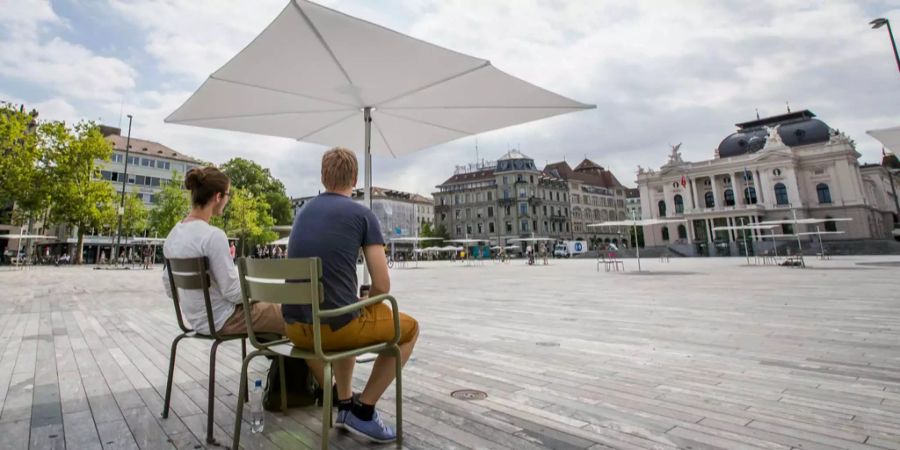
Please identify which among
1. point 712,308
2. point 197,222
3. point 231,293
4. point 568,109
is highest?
point 568,109

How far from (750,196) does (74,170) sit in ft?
249

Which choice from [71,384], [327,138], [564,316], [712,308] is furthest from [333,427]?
[712,308]

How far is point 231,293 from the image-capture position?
90.8 inches

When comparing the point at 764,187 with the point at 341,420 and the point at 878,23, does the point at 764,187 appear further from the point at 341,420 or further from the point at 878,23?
the point at 341,420

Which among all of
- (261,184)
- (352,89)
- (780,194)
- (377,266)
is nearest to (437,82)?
(352,89)

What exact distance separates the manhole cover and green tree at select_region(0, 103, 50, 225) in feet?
105

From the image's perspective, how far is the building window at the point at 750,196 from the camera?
2170 inches

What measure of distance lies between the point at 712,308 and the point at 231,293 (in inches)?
290

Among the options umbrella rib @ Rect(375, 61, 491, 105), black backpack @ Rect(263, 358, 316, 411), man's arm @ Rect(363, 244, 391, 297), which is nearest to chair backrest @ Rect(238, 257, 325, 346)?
man's arm @ Rect(363, 244, 391, 297)

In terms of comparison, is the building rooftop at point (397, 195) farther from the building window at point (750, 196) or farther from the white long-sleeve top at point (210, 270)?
the white long-sleeve top at point (210, 270)

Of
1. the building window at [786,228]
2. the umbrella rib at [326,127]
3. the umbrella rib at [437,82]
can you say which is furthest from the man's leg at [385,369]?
the building window at [786,228]

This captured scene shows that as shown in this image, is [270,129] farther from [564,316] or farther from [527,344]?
[564,316]

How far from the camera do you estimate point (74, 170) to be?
29734 millimetres

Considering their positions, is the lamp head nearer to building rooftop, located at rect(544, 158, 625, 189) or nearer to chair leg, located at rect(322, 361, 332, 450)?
chair leg, located at rect(322, 361, 332, 450)
